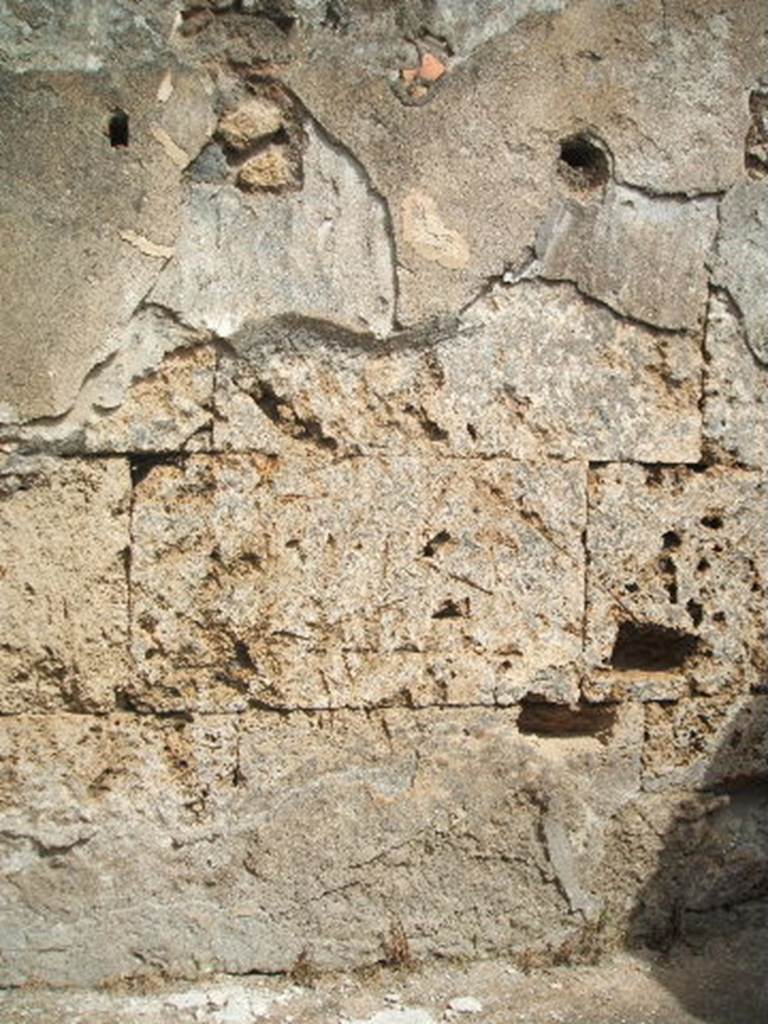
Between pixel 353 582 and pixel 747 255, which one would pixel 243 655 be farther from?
pixel 747 255

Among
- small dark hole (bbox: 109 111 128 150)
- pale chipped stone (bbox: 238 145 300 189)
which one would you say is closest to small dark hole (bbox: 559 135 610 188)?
pale chipped stone (bbox: 238 145 300 189)

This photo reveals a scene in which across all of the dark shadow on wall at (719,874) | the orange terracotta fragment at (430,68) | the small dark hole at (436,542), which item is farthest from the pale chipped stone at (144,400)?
the dark shadow on wall at (719,874)

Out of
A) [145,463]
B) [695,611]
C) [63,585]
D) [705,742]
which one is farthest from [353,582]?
[705,742]

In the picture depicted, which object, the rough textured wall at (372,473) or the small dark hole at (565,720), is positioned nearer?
the rough textured wall at (372,473)

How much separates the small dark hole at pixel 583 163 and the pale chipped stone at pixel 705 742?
1.33 metres

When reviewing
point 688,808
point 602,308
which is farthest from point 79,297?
point 688,808

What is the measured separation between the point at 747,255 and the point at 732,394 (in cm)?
35

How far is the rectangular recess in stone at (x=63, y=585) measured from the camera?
2562mm

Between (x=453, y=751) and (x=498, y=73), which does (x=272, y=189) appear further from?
(x=453, y=751)

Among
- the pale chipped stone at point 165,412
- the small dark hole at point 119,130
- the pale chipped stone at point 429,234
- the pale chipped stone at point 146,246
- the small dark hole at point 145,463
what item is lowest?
the small dark hole at point 145,463

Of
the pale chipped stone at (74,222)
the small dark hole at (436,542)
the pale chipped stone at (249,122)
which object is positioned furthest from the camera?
the small dark hole at (436,542)

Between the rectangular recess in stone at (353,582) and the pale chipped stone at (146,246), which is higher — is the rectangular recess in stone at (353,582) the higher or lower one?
the lower one

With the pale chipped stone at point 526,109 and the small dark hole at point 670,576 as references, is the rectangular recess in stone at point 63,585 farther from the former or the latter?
the small dark hole at point 670,576

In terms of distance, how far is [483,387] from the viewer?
2.75 meters
